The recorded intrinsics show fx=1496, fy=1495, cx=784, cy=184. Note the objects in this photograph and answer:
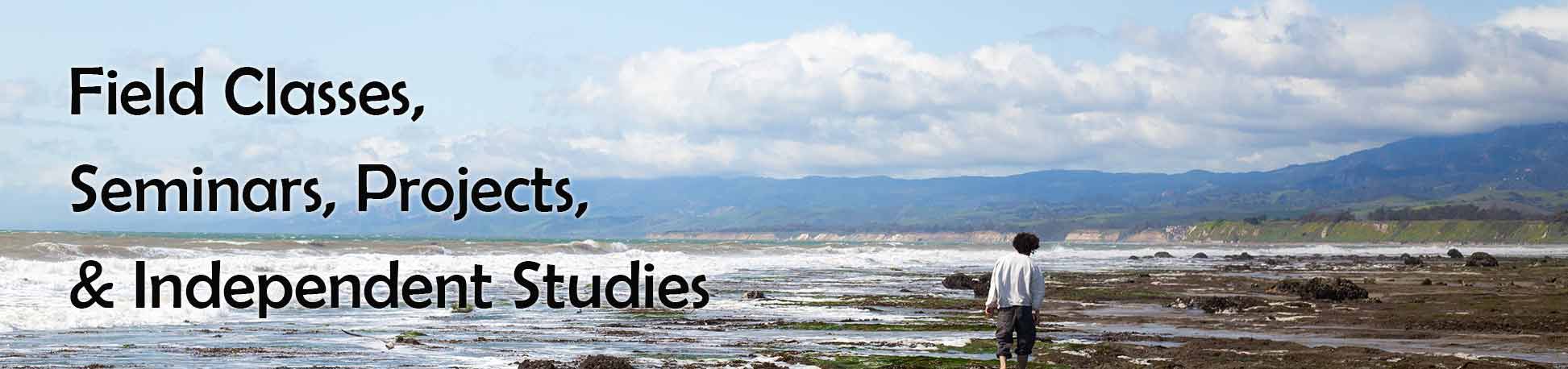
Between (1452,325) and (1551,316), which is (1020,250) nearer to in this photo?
(1452,325)

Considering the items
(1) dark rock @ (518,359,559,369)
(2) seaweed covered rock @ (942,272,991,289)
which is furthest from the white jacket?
(2) seaweed covered rock @ (942,272,991,289)

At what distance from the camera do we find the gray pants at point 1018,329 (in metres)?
17.4

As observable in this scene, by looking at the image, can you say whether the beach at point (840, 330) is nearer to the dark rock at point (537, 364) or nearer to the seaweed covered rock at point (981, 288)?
the dark rock at point (537, 364)

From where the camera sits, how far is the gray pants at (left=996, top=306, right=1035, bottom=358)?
17.4 metres

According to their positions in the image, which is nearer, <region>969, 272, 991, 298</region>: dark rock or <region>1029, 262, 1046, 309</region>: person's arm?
<region>1029, 262, 1046, 309</region>: person's arm

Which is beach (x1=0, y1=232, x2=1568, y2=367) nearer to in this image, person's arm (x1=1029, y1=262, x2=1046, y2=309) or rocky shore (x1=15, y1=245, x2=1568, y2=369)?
rocky shore (x1=15, y1=245, x2=1568, y2=369)

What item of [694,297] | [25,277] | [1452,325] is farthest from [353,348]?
[25,277]

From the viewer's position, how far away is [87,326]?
24.7 m

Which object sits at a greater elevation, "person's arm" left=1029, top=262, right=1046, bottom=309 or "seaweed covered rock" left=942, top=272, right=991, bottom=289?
"person's arm" left=1029, top=262, right=1046, bottom=309

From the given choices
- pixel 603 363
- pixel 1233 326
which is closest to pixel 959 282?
pixel 1233 326

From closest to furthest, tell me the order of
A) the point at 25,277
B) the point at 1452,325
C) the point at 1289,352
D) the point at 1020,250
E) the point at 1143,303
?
the point at 1020,250 → the point at 1289,352 → the point at 1452,325 → the point at 1143,303 → the point at 25,277

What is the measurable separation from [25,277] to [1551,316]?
33.5 metres

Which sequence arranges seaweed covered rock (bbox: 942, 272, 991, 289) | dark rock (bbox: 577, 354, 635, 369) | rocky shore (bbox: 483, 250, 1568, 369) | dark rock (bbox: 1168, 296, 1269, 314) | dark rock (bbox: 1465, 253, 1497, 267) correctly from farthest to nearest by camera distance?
dark rock (bbox: 1465, 253, 1497, 267) → seaweed covered rock (bbox: 942, 272, 991, 289) → dark rock (bbox: 1168, 296, 1269, 314) → rocky shore (bbox: 483, 250, 1568, 369) → dark rock (bbox: 577, 354, 635, 369)

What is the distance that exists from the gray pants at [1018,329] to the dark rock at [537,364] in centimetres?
533
